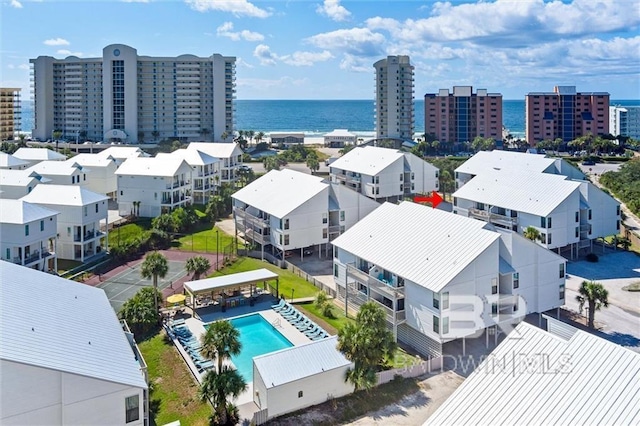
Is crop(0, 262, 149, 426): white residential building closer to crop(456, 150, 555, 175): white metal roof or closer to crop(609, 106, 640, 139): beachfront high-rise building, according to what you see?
crop(456, 150, 555, 175): white metal roof

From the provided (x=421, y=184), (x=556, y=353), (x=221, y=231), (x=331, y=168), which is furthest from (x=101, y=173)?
(x=556, y=353)

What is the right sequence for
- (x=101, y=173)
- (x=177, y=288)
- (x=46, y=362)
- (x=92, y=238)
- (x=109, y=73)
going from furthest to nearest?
(x=109, y=73)
(x=101, y=173)
(x=92, y=238)
(x=177, y=288)
(x=46, y=362)

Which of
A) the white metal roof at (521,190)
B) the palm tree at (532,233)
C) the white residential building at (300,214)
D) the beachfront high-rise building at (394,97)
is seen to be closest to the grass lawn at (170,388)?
the white residential building at (300,214)

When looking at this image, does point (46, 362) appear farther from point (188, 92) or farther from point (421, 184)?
point (188, 92)

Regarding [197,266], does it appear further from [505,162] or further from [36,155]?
[36,155]

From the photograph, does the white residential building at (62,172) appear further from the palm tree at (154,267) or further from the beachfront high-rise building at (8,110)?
the beachfront high-rise building at (8,110)

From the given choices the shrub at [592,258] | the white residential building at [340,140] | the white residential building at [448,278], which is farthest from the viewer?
the white residential building at [340,140]

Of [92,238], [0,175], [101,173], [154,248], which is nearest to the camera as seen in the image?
[92,238]

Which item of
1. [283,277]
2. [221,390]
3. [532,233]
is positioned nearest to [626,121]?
[532,233]
